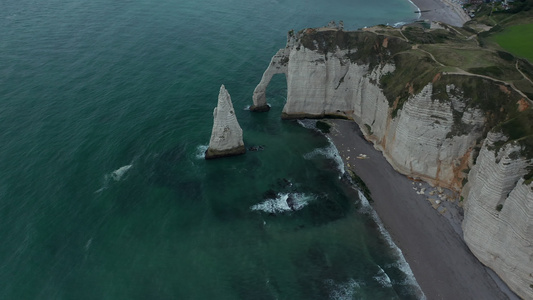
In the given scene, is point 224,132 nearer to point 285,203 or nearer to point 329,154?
point 285,203

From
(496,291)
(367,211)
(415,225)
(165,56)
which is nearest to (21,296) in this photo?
(367,211)

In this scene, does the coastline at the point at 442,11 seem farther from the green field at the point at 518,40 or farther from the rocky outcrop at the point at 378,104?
the rocky outcrop at the point at 378,104

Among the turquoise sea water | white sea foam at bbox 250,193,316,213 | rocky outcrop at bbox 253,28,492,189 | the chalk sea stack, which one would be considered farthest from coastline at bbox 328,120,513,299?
the chalk sea stack

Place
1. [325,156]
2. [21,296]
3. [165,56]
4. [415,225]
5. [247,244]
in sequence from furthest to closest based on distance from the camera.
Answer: [165,56] → [325,156] → [415,225] → [247,244] → [21,296]

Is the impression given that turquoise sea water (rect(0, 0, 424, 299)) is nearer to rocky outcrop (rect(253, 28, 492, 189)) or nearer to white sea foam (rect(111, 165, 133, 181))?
white sea foam (rect(111, 165, 133, 181))

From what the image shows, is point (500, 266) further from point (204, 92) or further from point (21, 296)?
point (204, 92)

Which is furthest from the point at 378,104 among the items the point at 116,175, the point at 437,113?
the point at 116,175
